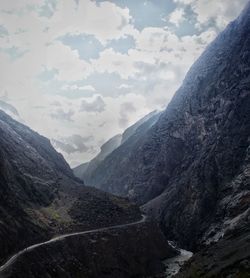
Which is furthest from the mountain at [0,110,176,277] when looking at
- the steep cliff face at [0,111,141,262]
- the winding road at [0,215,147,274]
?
the winding road at [0,215,147,274]

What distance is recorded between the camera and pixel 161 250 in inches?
7131

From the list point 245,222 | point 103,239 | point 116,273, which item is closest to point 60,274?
point 116,273

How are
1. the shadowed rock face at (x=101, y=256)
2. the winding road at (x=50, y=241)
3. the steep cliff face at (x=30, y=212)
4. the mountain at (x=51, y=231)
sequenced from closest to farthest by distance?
1. the winding road at (x=50, y=241)
2. the shadowed rock face at (x=101, y=256)
3. the mountain at (x=51, y=231)
4. the steep cliff face at (x=30, y=212)

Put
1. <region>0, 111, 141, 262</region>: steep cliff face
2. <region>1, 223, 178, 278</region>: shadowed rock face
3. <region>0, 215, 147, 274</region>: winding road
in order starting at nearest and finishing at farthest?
<region>0, 215, 147, 274</region>: winding road
<region>1, 223, 178, 278</region>: shadowed rock face
<region>0, 111, 141, 262</region>: steep cliff face

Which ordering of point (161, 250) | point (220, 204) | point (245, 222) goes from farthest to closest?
point (220, 204), point (161, 250), point (245, 222)

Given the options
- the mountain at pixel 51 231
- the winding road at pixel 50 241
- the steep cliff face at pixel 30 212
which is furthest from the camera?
the steep cliff face at pixel 30 212

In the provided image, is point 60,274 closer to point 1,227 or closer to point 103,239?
point 1,227

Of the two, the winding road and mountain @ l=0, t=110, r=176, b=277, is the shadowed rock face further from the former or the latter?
the winding road

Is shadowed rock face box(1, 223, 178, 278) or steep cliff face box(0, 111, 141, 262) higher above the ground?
steep cliff face box(0, 111, 141, 262)

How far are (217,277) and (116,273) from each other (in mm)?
41775

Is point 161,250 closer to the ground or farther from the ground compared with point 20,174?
closer to the ground

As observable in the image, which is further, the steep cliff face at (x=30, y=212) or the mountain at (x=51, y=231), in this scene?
the steep cliff face at (x=30, y=212)

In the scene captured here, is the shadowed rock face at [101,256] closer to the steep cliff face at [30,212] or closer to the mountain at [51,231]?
the mountain at [51,231]

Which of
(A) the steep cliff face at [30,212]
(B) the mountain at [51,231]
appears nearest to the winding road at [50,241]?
(B) the mountain at [51,231]
